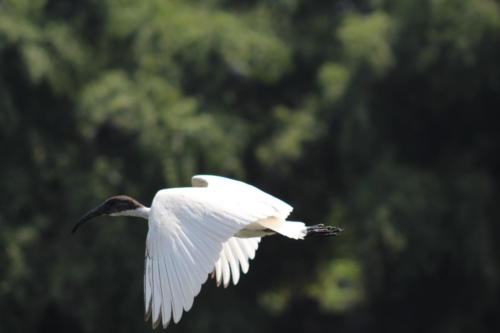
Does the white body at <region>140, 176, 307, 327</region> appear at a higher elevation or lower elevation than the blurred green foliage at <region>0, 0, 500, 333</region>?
lower

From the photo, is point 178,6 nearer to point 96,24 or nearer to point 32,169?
point 96,24

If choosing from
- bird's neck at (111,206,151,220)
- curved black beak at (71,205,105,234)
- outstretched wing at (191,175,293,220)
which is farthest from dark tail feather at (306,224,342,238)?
curved black beak at (71,205,105,234)

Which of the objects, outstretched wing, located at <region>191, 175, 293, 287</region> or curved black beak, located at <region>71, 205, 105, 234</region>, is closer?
outstretched wing, located at <region>191, 175, 293, 287</region>

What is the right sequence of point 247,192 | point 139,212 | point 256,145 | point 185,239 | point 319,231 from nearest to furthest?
point 185,239 < point 247,192 < point 319,231 < point 139,212 < point 256,145

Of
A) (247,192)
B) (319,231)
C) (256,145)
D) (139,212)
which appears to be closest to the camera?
(247,192)

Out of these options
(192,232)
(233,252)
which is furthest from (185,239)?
Result: (233,252)

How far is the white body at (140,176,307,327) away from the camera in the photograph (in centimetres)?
768

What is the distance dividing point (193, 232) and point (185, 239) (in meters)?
0.07

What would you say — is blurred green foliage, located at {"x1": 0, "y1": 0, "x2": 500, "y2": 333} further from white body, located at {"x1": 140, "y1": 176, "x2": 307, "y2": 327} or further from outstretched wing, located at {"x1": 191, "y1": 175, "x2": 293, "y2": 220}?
white body, located at {"x1": 140, "y1": 176, "x2": 307, "y2": 327}

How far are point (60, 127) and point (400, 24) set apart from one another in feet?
15.2

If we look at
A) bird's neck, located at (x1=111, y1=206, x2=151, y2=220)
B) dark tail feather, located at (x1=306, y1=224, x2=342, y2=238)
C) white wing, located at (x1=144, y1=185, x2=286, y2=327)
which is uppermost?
dark tail feather, located at (x1=306, y1=224, x2=342, y2=238)

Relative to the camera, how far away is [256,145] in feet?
55.1

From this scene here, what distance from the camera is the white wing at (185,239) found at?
766cm

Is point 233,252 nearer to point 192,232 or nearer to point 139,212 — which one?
point 139,212
